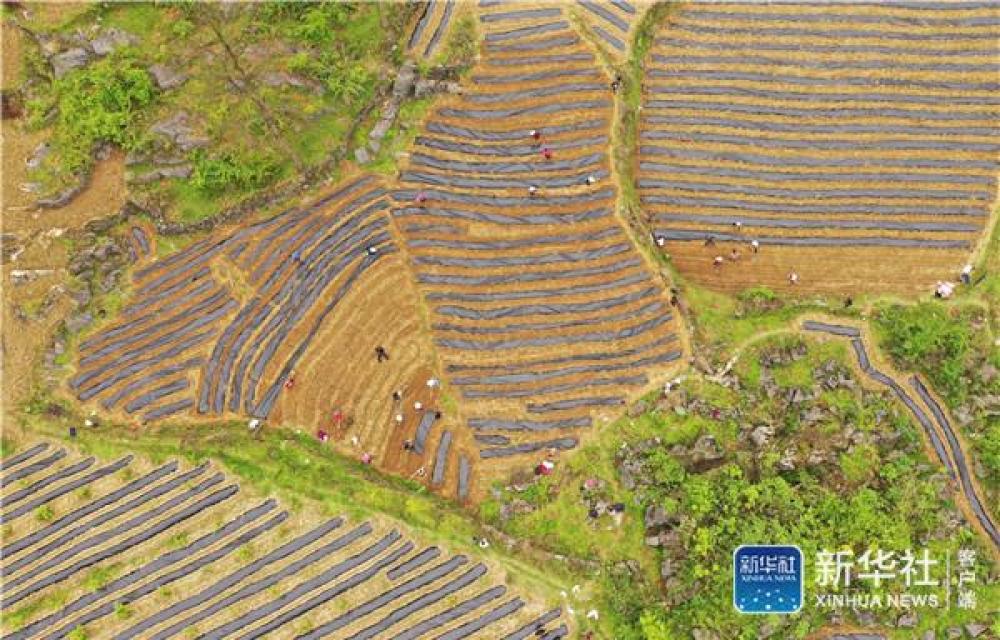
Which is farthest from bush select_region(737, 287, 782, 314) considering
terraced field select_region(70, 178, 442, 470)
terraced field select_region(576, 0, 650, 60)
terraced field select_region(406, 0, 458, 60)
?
terraced field select_region(406, 0, 458, 60)

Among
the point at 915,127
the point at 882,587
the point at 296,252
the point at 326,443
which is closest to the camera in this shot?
the point at 882,587

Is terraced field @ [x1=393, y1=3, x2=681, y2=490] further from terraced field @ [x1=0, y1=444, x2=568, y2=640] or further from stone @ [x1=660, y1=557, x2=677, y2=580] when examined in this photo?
stone @ [x1=660, y1=557, x2=677, y2=580]

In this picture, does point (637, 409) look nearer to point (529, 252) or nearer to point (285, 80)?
point (529, 252)

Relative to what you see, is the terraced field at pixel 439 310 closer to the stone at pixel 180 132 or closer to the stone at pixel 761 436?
the stone at pixel 761 436

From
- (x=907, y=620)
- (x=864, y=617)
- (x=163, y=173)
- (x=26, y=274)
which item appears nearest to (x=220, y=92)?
(x=163, y=173)

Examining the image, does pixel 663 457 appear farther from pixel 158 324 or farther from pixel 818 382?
pixel 158 324

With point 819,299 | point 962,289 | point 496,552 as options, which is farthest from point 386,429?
point 962,289
